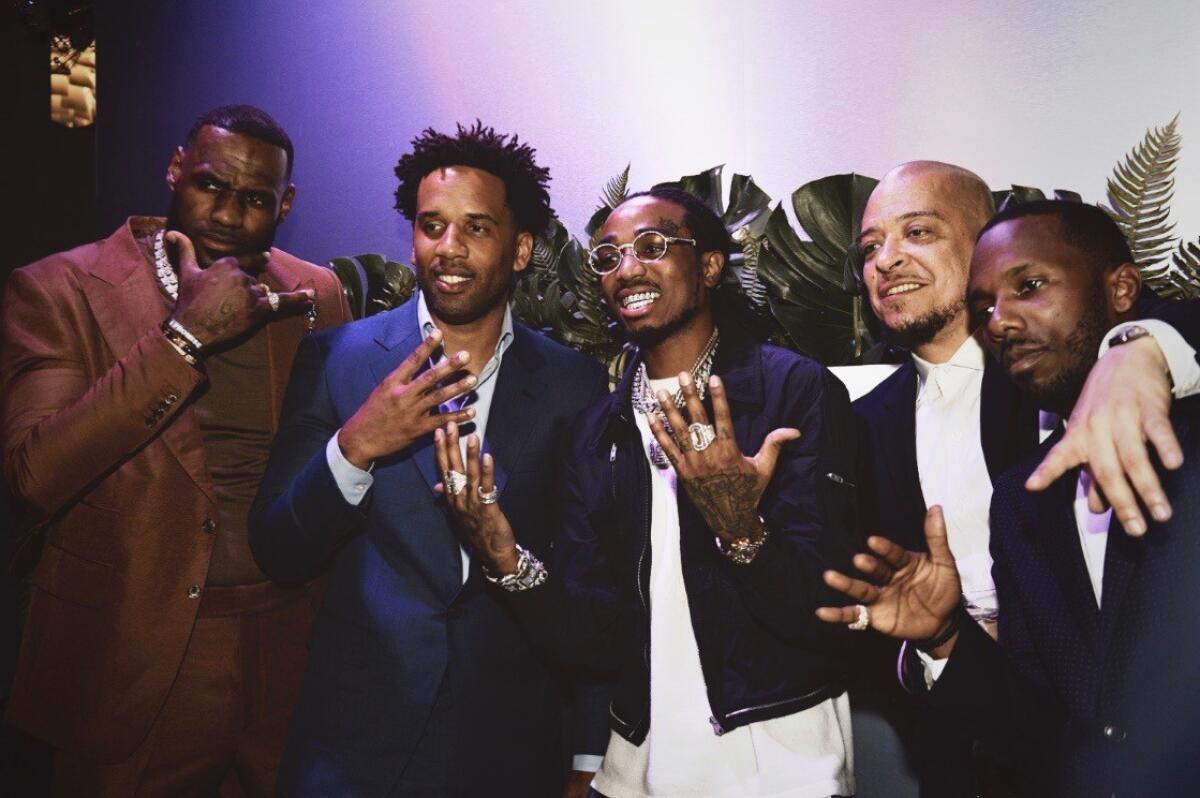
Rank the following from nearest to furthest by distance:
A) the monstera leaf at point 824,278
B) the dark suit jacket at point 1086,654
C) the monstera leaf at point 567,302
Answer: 1. the dark suit jacket at point 1086,654
2. the monstera leaf at point 824,278
3. the monstera leaf at point 567,302

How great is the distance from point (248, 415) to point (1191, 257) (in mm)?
2786

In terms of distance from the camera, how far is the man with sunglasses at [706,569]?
1.96 m

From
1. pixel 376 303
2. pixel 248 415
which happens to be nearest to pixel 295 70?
pixel 376 303

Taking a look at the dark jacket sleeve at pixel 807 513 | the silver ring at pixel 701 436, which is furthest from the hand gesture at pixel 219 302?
the dark jacket sleeve at pixel 807 513

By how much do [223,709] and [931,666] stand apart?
1867mm

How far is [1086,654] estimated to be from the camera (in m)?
1.81

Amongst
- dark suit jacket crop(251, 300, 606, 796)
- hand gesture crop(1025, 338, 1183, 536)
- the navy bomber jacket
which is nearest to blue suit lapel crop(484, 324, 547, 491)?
dark suit jacket crop(251, 300, 606, 796)

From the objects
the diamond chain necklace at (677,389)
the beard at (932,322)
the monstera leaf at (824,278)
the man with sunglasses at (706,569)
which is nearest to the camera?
the man with sunglasses at (706,569)

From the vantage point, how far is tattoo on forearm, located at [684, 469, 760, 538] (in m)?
1.89

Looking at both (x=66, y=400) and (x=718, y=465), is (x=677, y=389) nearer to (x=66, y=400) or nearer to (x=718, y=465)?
(x=718, y=465)

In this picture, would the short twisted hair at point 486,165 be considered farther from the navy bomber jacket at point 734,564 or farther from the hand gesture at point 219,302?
the navy bomber jacket at point 734,564

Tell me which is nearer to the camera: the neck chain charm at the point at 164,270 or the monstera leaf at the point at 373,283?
the neck chain charm at the point at 164,270

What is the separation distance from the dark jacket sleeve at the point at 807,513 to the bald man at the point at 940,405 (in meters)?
0.18

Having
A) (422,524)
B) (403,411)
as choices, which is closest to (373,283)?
(422,524)
